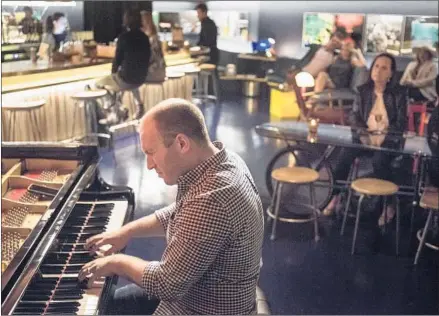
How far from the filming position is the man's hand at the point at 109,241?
2.09m

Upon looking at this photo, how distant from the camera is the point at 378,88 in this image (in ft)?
14.6

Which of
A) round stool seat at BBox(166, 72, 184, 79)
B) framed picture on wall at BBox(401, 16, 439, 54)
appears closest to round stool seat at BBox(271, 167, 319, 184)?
round stool seat at BBox(166, 72, 184, 79)

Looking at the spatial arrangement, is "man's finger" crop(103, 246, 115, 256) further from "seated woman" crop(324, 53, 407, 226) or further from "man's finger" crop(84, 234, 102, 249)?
"seated woman" crop(324, 53, 407, 226)

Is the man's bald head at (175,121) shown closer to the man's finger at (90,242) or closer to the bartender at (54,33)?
the man's finger at (90,242)

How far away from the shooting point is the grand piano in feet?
5.82

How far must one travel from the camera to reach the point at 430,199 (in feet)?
12.3

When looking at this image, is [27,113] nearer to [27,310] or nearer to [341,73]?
[341,73]

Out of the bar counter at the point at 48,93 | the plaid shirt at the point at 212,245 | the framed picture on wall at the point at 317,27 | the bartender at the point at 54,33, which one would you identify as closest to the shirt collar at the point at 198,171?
the plaid shirt at the point at 212,245

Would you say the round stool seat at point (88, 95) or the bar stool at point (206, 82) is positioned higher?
the round stool seat at point (88, 95)

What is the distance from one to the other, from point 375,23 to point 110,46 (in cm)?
437

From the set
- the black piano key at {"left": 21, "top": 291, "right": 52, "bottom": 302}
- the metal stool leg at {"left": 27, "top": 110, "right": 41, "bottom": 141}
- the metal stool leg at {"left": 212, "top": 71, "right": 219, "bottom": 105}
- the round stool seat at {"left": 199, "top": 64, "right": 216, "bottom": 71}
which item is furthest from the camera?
the metal stool leg at {"left": 212, "top": 71, "right": 219, "bottom": 105}

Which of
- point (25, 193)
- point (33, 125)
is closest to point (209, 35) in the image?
point (33, 125)

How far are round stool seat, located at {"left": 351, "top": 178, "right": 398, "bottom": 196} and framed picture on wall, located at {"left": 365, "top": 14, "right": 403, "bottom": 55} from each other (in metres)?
5.74

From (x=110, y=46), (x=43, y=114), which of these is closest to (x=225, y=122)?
(x=110, y=46)
